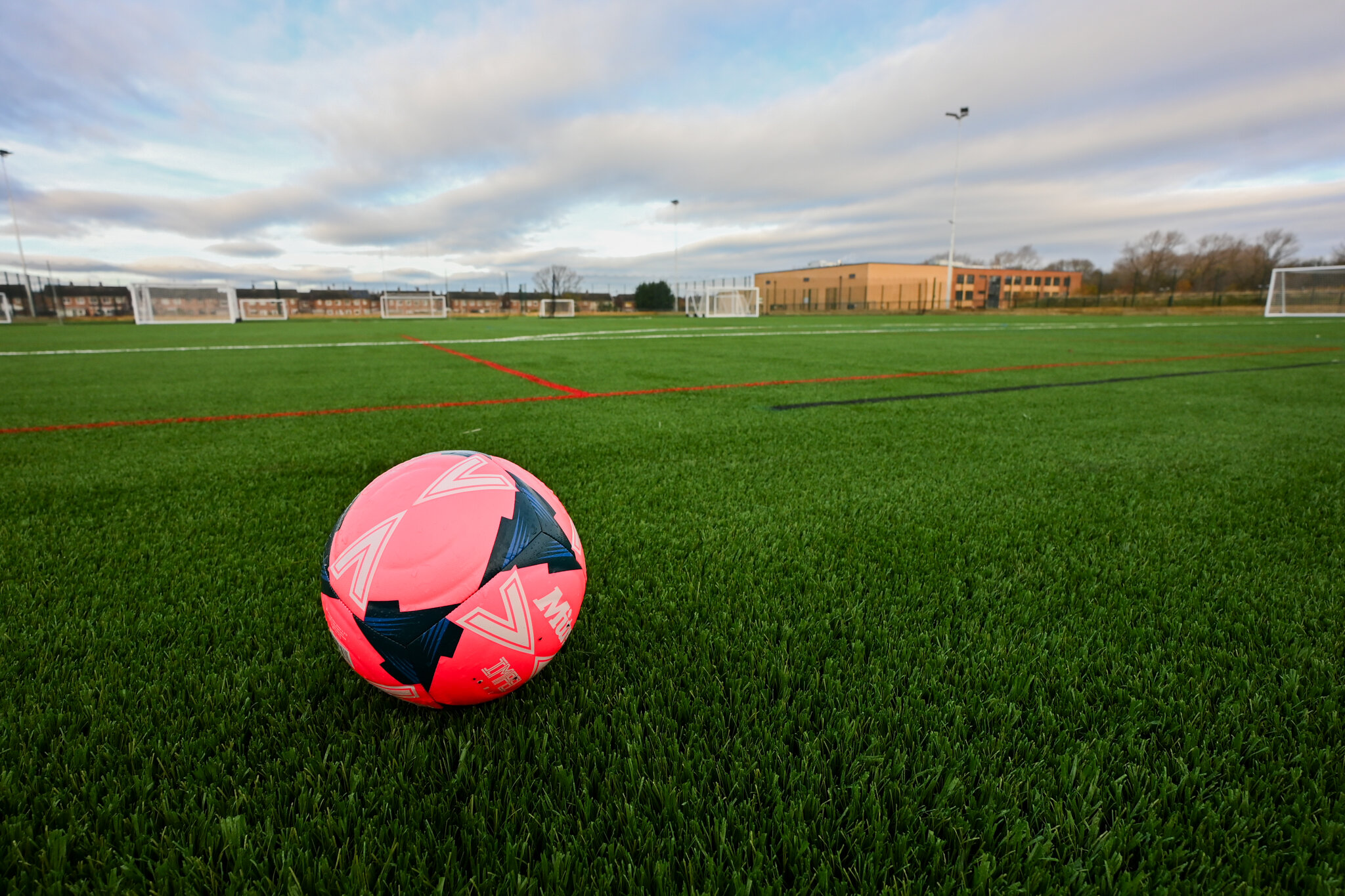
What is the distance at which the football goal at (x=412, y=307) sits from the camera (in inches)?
1794

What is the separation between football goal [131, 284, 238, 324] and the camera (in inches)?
1264

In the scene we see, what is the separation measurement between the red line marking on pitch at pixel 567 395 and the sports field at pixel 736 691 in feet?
3.85

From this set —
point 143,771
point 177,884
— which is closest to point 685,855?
point 177,884

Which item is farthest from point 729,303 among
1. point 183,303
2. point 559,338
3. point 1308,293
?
point 183,303

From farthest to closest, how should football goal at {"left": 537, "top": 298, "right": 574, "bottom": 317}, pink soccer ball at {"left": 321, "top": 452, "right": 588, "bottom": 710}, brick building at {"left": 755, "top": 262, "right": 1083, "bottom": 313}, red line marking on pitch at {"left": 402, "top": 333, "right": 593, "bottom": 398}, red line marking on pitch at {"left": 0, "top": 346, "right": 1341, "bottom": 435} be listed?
brick building at {"left": 755, "top": 262, "right": 1083, "bottom": 313} → football goal at {"left": 537, "top": 298, "right": 574, "bottom": 317} → red line marking on pitch at {"left": 402, "top": 333, "right": 593, "bottom": 398} → red line marking on pitch at {"left": 0, "top": 346, "right": 1341, "bottom": 435} → pink soccer ball at {"left": 321, "top": 452, "right": 588, "bottom": 710}

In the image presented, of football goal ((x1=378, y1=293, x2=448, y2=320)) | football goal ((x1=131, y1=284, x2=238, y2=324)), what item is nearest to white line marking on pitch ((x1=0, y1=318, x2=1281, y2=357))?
football goal ((x1=131, y1=284, x2=238, y2=324))

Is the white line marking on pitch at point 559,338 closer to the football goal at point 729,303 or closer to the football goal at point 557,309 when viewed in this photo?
the football goal at point 729,303

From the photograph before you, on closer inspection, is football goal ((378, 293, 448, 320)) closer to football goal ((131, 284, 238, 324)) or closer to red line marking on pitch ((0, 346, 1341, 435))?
football goal ((131, 284, 238, 324))

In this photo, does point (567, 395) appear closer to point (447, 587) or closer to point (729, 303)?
point (447, 587)

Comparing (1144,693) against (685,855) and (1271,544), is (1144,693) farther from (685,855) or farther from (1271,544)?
(1271,544)

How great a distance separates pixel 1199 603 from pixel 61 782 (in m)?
2.98

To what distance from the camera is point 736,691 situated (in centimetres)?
153

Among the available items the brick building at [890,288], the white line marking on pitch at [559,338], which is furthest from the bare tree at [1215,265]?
the white line marking on pitch at [559,338]

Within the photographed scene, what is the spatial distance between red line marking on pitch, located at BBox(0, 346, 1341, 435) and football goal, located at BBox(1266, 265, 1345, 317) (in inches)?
1006
